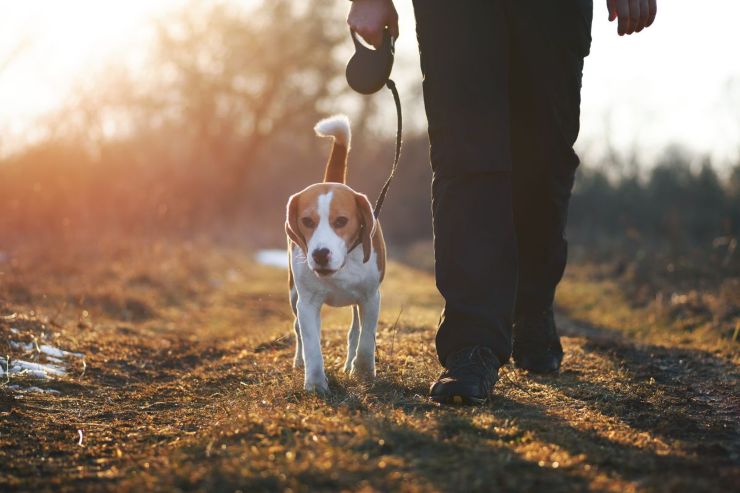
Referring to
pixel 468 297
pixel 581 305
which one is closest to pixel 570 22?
pixel 468 297

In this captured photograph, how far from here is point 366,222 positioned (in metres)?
3.76

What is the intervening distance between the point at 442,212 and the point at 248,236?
20.7 m

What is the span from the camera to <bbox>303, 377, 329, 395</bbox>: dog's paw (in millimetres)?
3353

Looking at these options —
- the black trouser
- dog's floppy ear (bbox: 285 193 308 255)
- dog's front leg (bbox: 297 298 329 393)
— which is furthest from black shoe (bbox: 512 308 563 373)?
dog's floppy ear (bbox: 285 193 308 255)

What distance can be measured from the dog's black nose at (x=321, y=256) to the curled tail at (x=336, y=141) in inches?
49.1

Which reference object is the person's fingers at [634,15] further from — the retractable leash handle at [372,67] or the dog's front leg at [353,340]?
the dog's front leg at [353,340]

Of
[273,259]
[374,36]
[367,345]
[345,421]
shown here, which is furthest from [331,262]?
[273,259]

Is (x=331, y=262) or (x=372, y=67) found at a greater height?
(x=372, y=67)

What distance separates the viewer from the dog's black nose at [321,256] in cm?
353

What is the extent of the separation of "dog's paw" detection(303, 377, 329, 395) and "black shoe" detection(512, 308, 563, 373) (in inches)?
37.3

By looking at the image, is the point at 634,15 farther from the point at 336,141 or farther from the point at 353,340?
the point at 353,340

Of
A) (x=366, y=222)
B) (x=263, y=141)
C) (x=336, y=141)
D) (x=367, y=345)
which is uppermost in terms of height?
(x=263, y=141)

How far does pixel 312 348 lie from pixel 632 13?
1947 mm

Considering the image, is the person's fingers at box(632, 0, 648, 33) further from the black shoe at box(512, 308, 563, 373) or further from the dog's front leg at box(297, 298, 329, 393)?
the dog's front leg at box(297, 298, 329, 393)
